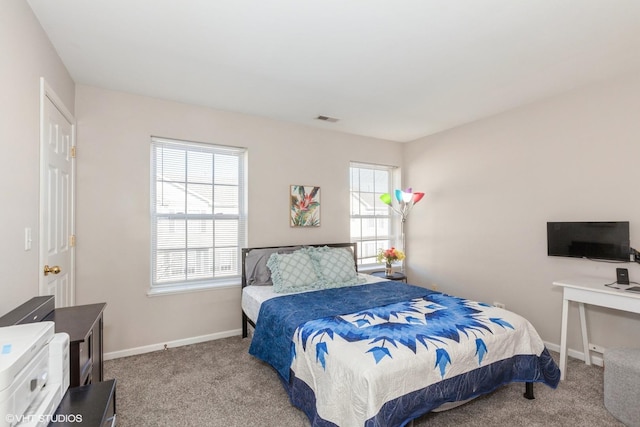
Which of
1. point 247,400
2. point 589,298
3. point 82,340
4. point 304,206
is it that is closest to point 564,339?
point 589,298

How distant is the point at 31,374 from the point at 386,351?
59.0 inches

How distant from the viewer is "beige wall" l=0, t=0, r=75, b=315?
1505 mm

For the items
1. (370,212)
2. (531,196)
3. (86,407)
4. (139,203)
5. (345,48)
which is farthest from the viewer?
(370,212)

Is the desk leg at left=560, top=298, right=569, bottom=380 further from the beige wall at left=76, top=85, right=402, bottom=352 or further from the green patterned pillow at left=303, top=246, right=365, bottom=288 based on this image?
the beige wall at left=76, top=85, right=402, bottom=352

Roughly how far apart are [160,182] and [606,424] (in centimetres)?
407

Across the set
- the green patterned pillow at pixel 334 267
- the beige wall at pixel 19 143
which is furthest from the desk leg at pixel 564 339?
the beige wall at pixel 19 143

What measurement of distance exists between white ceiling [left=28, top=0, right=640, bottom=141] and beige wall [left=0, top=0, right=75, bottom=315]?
0.87ft

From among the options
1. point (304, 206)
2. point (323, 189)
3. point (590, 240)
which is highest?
point (323, 189)

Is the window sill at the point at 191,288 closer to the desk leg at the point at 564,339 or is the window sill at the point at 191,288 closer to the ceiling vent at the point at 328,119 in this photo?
the ceiling vent at the point at 328,119

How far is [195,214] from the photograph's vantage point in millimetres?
3391

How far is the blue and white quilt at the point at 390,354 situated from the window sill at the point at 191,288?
96cm

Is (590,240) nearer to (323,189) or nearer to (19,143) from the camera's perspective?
(323,189)

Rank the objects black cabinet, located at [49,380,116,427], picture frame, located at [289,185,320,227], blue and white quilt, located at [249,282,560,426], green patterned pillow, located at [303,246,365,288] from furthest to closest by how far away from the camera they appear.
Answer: picture frame, located at [289,185,320,227], green patterned pillow, located at [303,246,365,288], blue and white quilt, located at [249,282,560,426], black cabinet, located at [49,380,116,427]

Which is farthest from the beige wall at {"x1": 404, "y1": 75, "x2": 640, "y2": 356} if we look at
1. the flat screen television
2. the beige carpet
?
the beige carpet
